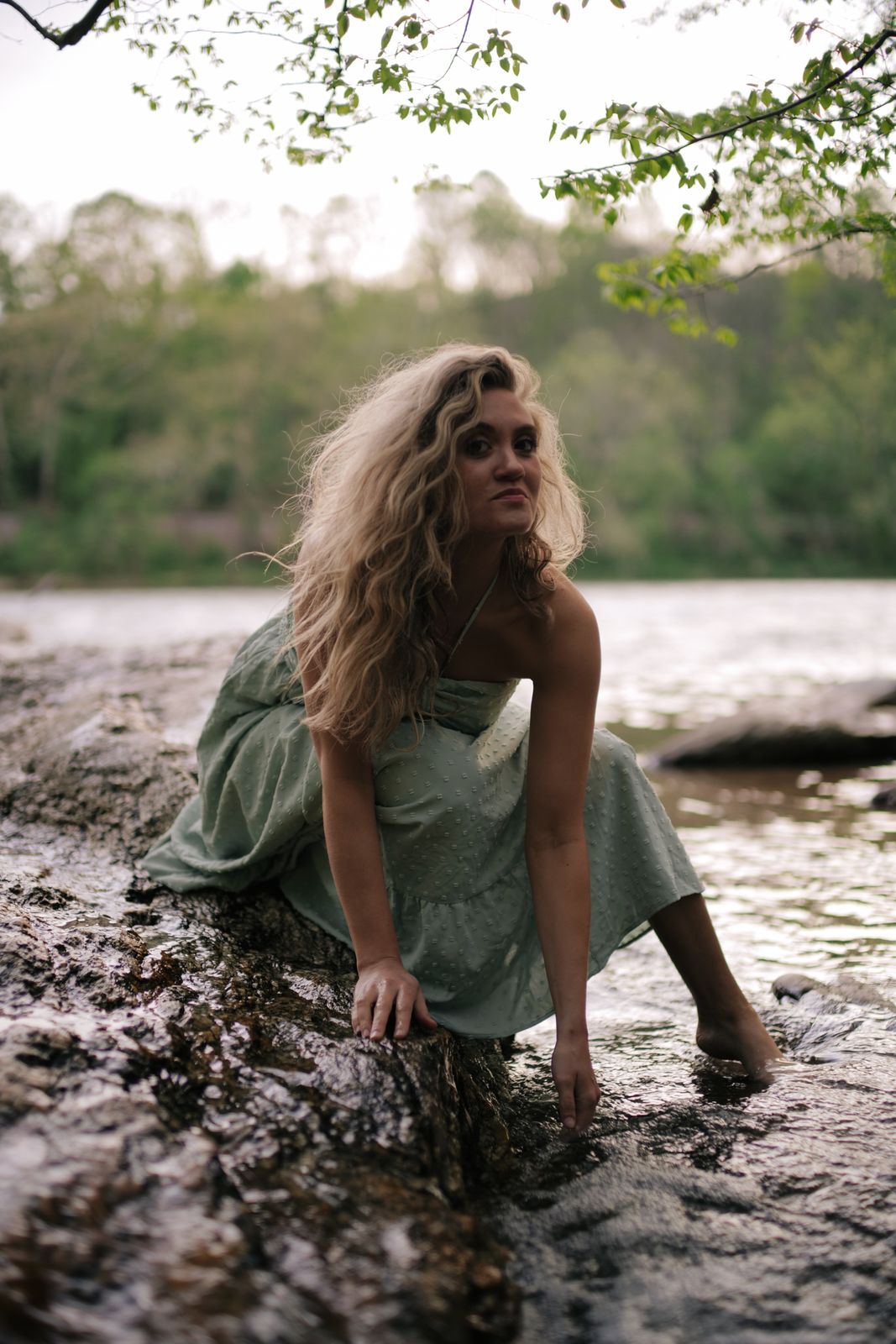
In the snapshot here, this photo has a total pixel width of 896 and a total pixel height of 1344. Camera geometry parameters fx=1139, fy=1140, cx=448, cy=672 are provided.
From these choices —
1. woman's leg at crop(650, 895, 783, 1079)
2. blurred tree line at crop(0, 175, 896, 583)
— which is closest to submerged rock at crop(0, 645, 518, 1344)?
woman's leg at crop(650, 895, 783, 1079)

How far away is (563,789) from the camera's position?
2.50 m

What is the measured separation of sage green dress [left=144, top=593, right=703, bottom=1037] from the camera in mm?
2508

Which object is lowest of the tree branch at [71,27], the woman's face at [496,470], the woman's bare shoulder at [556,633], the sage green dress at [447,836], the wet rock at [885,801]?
the wet rock at [885,801]

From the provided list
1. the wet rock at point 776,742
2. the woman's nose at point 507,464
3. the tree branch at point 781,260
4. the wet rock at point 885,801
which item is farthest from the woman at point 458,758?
the wet rock at point 776,742

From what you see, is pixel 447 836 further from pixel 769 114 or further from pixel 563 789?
pixel 769 114

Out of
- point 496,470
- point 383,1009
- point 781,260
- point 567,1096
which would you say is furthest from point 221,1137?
point 781,260

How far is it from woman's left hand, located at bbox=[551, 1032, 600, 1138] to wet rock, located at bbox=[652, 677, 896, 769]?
17.0 feet

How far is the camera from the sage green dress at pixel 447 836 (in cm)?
251

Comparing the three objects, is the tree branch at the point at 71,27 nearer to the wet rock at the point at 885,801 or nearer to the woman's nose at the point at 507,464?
the woman's nose at the point at 507,464

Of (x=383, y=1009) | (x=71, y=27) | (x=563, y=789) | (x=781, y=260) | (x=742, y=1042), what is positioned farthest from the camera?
(x=781, y=260)

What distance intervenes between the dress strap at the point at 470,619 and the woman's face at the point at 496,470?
165 millimetres

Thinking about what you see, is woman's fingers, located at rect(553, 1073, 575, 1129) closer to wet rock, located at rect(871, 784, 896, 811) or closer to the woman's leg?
the woman's leg

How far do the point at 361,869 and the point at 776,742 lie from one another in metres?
5.65

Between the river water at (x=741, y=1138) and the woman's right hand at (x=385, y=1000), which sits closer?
the river water at (x=741, y=1138)
